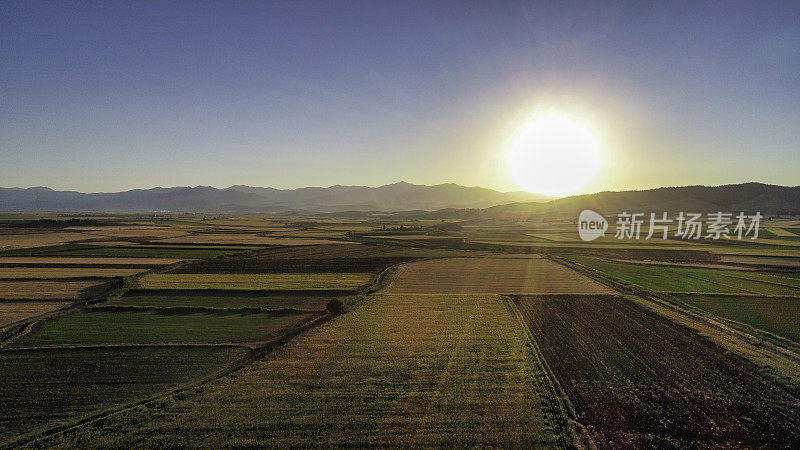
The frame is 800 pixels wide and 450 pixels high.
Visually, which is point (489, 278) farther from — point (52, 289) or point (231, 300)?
point (52, 289)

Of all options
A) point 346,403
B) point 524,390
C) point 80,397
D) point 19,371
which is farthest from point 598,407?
point 19,371

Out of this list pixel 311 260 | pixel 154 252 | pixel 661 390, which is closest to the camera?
pixel 661 390

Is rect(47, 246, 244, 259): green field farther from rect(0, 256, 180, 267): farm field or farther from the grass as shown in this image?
the grass

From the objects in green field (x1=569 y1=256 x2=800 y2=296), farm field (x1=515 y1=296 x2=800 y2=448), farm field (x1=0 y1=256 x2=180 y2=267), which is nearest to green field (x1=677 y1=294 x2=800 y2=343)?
green field (x1=569 y1=256 x2=800 y2=296)

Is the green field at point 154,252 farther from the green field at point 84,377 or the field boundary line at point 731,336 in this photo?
the field boundary line at point 731,336

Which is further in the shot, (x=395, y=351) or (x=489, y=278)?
(x=489, y=278)

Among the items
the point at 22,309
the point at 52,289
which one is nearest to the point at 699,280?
the point at 22,309

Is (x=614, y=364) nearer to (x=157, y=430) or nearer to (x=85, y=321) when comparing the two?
(x=157, y=430)

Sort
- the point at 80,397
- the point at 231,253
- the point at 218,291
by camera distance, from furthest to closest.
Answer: the point at 231,253
the point at 218,291
the point at 80,397
